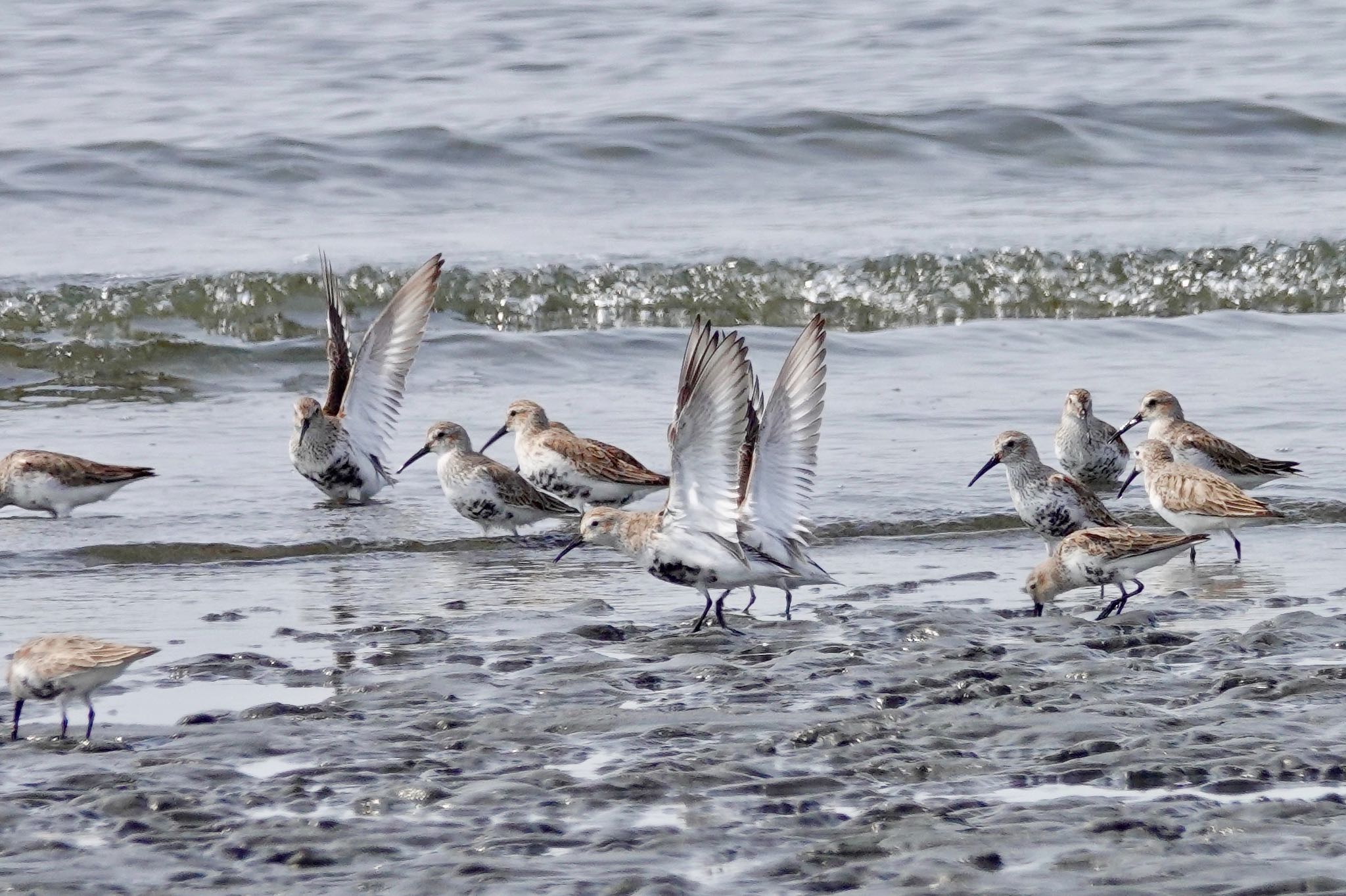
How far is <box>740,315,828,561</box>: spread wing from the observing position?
281 inches

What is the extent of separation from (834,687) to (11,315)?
1022 cm

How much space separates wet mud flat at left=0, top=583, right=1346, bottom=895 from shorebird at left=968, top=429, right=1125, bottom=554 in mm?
1714

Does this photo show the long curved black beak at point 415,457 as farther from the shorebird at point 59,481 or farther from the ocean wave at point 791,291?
the ocean wave at point 791,291

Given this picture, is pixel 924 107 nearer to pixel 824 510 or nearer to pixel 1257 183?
pixel 1257 183

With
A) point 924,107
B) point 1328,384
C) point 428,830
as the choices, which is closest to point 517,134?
point 924,107

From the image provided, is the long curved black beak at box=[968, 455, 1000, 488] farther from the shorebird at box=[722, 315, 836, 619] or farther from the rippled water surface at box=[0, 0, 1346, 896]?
the shorebird at box=[722, 315, 836, 619]

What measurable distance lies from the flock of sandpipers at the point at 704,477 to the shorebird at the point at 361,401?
0.01 m

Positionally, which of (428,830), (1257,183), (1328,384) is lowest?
(428,830)

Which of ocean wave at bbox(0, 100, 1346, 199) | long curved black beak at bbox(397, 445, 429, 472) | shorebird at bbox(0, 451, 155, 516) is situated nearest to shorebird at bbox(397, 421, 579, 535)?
long curved black beak at bbox(397, 445, 429, 472)

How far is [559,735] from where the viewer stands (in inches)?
206

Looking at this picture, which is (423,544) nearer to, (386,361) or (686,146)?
(386,361)

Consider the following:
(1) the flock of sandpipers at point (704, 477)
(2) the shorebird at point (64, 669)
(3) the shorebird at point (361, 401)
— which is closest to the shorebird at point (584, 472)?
(1) the flock of sandpipers at point (704, 477)

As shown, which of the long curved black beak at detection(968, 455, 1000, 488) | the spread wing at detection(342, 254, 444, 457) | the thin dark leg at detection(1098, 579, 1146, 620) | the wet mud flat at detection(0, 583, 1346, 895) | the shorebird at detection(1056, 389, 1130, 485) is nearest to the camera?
the wet mud flat at detection(0, 583, 1346, 895)

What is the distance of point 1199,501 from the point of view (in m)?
8.15
